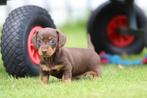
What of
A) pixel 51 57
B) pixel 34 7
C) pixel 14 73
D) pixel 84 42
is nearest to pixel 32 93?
pixel 51 57

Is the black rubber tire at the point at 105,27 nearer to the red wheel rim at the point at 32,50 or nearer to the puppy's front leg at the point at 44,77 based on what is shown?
the red wheel rim at the point at 32,50

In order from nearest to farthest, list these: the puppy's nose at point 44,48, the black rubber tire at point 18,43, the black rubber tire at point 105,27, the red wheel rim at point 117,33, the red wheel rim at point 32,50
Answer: the puppy's nose at point 44,48 < the black rubber tire at point 18,43 < the red wheel rim at point 32,50 < the black rubber tire at point 105,27 < the red wheel rim at point 117,33

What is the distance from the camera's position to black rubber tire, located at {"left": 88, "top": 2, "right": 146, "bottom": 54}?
9.18m

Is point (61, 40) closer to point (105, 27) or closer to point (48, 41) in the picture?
point (48, 41)

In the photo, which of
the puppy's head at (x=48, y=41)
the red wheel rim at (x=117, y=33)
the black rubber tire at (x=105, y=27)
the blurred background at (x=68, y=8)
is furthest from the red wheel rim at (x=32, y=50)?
the blurred background at (x=68, y=8)

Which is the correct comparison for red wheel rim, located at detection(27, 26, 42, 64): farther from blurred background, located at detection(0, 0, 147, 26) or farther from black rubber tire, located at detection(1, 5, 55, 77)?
blurred background, located at detection(0, 0, 147, 26)

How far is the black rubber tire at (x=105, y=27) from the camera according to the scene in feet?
30.1

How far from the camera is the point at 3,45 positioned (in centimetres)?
692

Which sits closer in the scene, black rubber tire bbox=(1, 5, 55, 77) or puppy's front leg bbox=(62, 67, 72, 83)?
puppy's front leg bbox=(62, 67, 72, 83)

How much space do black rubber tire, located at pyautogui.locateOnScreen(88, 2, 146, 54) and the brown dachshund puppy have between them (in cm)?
241

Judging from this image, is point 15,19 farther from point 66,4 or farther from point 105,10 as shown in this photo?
point 66,4

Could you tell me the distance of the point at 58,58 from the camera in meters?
6.35

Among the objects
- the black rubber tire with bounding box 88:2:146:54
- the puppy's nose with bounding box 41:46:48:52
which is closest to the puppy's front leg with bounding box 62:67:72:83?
the puppy's nose with bounding box 41:46:48:52

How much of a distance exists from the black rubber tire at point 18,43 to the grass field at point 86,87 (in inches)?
4.9
